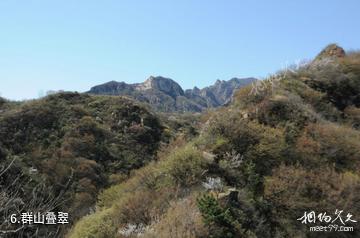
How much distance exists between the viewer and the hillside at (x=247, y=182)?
10.5 meters

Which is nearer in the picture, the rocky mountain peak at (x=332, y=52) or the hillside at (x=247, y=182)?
the hillside at (x=247, y=182)

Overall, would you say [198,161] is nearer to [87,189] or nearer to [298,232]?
[298,232]

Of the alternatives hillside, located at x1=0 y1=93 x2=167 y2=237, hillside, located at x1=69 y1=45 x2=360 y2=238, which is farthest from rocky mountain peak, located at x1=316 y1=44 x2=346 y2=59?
hillside, located at x1=0 y1=93 x2=167 y2=237

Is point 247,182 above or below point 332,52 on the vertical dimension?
below

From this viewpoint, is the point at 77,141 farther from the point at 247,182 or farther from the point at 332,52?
the point at 247,182

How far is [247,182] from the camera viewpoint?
42.3 ft

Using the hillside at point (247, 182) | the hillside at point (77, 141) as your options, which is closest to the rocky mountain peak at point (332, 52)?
the hillside at point (247, 182)

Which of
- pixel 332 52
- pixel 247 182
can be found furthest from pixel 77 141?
pixel 247 182

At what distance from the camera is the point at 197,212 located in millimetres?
10094

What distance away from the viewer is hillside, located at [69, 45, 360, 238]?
10.5m

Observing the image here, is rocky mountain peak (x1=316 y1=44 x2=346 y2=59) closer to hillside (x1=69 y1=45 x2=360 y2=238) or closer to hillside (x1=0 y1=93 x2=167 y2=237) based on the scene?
hillside (x1=69 y1=45 x2=360 y2=238)

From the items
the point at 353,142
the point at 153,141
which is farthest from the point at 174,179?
the point at 153,141

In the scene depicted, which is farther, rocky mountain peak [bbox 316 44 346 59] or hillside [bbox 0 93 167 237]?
hillside [bbox 0 93 167 237]

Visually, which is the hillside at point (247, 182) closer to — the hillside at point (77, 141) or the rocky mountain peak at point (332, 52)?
Answer: the rocky mountain peak at point (332, 52)
